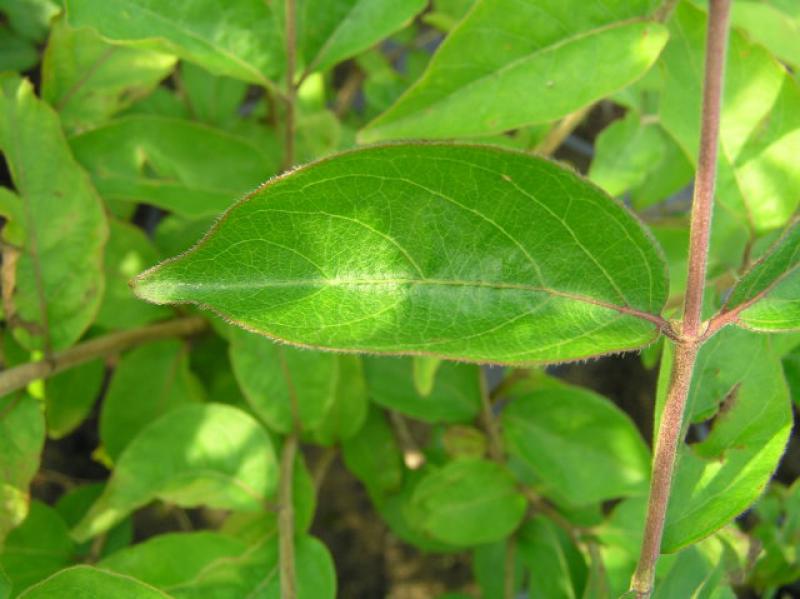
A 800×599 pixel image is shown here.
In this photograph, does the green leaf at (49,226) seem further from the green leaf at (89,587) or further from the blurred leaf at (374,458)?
the blurred leaf at (374,458)

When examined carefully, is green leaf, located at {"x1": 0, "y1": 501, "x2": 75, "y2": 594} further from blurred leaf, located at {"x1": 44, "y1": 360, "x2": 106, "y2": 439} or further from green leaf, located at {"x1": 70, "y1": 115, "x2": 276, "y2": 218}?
green leaf, located at {"x1": 70, "y1": 115, "x2": 276, "y2": 218}

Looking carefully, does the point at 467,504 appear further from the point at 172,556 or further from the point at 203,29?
the point at 203,29

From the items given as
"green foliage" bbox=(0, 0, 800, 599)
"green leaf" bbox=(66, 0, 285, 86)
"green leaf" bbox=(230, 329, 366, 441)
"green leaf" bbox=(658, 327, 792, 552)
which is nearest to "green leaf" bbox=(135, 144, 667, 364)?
"green foliage" bbox=(0, 0, 800, 599)

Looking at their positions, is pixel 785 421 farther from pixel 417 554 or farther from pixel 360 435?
pixel 417 554

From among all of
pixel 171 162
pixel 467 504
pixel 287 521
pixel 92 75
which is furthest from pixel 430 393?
pixel 92 75

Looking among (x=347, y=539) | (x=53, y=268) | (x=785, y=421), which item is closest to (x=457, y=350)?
(x=785, y=421)
